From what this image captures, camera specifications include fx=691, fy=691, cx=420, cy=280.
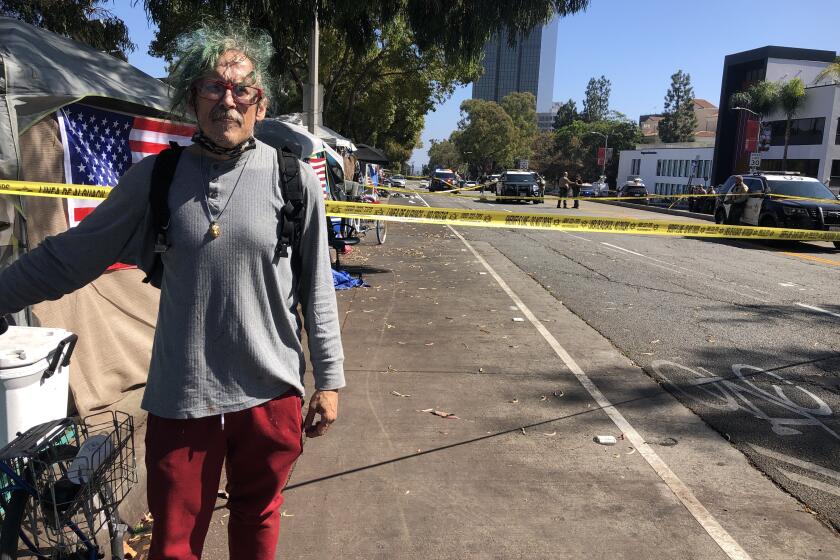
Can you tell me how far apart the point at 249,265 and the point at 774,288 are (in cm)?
1089

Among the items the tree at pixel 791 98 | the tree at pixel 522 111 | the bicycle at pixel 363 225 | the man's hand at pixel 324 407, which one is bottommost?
the bicycle at pixel 363 225

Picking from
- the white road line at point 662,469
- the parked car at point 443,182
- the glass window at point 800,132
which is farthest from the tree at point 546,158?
the white road line at point 662,469

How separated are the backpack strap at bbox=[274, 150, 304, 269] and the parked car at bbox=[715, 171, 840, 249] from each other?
56.6 ft

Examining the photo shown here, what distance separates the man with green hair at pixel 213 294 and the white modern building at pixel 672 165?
2928 inches

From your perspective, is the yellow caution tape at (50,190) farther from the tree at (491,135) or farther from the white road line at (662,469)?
the tree at (491,135)

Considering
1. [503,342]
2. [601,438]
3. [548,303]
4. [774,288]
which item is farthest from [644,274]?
[601,438]

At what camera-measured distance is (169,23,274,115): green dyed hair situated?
89.4 inches

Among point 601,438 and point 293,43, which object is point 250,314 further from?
point 293,43

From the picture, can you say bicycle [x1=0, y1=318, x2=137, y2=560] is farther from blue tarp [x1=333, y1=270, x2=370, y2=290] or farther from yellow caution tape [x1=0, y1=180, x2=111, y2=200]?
blue tarp [x1=333, y1=270, x2=370, y2=290]

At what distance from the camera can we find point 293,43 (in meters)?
8.73

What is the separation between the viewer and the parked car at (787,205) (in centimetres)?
1672

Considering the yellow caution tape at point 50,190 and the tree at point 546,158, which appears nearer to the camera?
the yellow caution tape at point 50,190

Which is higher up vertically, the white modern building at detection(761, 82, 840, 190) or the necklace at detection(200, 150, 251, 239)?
the white modern building at detection(761, 82, 840, 190)

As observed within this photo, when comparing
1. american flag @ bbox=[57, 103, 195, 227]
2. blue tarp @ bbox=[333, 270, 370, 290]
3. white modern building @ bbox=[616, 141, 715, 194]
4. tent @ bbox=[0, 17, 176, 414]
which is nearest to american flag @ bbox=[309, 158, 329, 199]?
blue tarp @ bbox=[333, 270, 370, 290]
